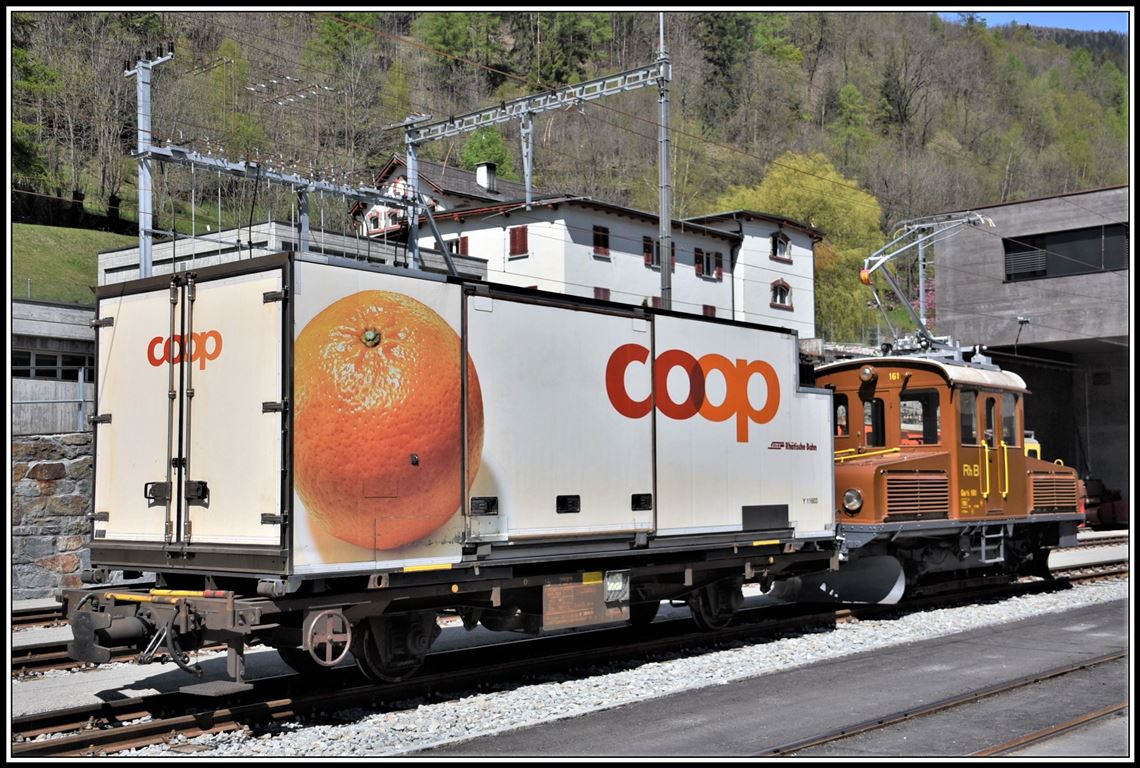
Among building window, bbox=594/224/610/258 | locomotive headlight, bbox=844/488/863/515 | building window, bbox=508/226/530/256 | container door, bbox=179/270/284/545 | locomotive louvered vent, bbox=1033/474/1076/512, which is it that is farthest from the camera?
building window, bbox=594/224/610/258

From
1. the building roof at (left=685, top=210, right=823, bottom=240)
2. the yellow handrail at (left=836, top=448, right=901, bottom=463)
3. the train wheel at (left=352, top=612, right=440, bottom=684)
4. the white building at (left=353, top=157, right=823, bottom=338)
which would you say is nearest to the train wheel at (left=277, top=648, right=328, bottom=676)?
the train wheel at (left=352, top=612, right=440, bottom=684)

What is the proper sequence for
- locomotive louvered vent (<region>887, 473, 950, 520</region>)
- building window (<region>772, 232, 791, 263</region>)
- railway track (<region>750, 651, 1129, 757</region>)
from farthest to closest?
building window (<region>772, 232, 791, 263</region>), locomotive louvered vent (<region>887, 473, 950, 520</region>), railway track (<region>750, 651, 1129, 757</region>)

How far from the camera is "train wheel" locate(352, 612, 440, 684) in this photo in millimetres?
9359

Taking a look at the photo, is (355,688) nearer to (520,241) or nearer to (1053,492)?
(1053,492)

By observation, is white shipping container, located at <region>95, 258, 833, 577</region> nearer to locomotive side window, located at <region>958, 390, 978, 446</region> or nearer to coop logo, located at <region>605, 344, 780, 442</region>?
coop logo, located at <region>605, 344, 780, 442</region>

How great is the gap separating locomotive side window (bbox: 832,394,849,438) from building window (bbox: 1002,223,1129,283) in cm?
2511

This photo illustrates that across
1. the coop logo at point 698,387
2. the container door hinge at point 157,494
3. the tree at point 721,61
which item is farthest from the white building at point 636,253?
the tree at point 721,61

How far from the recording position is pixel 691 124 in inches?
3410

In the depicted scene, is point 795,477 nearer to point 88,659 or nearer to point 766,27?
point 88,659

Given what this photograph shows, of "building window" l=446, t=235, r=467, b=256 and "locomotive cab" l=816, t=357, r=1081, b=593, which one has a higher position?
"building window" l=446, t=235, r=467, b=256

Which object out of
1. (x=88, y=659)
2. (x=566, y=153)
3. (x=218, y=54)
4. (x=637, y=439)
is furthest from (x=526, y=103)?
(x=566, y=153)

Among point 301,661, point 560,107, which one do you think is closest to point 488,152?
point 560,107

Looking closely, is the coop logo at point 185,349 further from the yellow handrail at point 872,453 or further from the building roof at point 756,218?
the building roof at point 756,218

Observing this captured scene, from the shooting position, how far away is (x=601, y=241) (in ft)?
157
